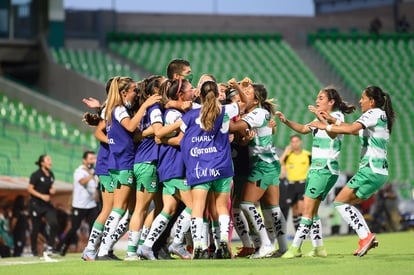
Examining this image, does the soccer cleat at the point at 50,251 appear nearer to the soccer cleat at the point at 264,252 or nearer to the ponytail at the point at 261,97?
the soccer cleat at the point at 264,252

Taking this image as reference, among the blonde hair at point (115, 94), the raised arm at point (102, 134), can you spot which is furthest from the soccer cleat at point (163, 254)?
the blonde hair at point (115, 94)

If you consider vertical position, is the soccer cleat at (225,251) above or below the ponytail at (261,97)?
below

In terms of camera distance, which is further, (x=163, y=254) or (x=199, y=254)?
(x=163, y=254)

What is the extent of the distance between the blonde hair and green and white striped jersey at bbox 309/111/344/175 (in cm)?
248

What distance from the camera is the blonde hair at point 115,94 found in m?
14.0

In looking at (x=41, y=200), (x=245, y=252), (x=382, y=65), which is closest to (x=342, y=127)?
(x=245, y=252)

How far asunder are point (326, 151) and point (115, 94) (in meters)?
2.77

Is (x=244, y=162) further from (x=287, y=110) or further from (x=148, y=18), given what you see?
(x=148, y=18)

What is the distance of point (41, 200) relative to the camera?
20.3 meters

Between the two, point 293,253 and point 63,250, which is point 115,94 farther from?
point 63,250

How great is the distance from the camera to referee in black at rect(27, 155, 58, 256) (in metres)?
20.2

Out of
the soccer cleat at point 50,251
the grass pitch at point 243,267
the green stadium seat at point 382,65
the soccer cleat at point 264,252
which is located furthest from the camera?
the green stadium seat at point 382,65

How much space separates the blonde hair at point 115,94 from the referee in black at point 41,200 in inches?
251

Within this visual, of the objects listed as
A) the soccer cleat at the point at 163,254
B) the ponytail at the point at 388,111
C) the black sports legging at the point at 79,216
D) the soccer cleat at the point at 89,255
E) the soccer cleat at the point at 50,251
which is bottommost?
the soccer cleat at the point at 50,251
